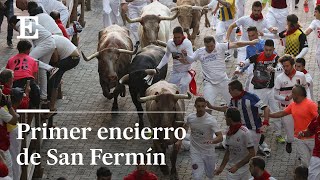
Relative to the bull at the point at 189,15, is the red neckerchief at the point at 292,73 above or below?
above

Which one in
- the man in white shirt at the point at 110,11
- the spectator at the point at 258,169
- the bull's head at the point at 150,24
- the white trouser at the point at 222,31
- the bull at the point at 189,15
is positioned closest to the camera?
the spectator at the point at 258,169

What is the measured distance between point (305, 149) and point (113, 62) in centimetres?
523

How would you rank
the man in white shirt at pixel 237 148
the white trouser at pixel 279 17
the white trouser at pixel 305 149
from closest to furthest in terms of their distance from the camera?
the man in white shirt at pixel 237 148 → the white trouser at pixel 305 149 → the white trouser at pixel 279 17

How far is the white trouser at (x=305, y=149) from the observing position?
17.9m

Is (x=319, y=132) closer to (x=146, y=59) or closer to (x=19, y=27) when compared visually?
(x=146, y=59)

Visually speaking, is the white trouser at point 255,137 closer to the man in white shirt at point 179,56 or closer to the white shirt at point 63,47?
the man in white shirt at point 179,56

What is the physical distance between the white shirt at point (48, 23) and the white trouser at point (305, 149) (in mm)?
5837

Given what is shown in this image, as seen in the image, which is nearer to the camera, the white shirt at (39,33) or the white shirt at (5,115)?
the white shirt at (5,115)

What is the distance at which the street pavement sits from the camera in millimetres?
19250

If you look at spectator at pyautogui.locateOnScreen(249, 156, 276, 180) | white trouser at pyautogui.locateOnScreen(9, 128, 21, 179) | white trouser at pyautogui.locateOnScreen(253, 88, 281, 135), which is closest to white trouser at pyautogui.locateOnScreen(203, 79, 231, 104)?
white trouser at pyautogui.locateOnScreen(253, 88, 281, 135)

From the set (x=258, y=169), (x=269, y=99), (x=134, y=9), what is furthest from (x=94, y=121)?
(x=258, y=169)

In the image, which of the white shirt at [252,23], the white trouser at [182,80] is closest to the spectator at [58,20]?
the white trouser at [182,80]

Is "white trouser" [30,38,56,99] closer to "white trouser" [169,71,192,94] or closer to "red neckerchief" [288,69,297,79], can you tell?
"white trouser" [169,71,192,94]

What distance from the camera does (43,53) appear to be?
2020 cm
